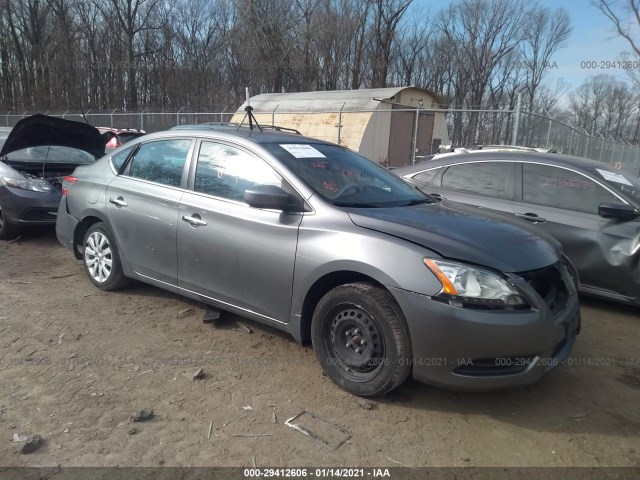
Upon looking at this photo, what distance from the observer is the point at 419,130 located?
59.7 feet

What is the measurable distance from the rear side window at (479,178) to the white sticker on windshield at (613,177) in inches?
35.2

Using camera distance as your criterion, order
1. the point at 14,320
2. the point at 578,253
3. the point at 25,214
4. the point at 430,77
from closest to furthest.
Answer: the point at 14,320
the point at 578,253
the point at 25,214
the point at 430,77

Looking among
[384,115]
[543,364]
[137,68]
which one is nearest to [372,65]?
[137,68]

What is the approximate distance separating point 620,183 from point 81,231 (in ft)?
18.0

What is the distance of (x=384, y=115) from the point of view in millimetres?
16750

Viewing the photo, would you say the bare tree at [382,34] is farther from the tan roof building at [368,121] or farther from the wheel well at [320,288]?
the wheel well at [320,288]

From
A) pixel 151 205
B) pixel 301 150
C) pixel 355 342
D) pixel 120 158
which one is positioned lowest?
pixel 355 342

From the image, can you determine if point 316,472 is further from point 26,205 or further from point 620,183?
point 26,205

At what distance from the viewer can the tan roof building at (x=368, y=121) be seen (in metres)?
16.2

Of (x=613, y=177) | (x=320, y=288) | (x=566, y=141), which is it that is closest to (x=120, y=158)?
(x=320, y=288)

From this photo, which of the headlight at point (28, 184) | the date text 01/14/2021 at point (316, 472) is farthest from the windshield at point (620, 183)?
the headlight at point (28, 184)

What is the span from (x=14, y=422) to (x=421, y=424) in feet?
7.57

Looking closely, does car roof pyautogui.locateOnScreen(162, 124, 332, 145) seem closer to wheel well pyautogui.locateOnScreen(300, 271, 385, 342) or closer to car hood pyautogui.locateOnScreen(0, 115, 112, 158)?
wheel well pyautogui.locateOnScreen(300, 271, 385, 342)

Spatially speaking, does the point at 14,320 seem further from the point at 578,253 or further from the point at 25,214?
the point at 578,253
